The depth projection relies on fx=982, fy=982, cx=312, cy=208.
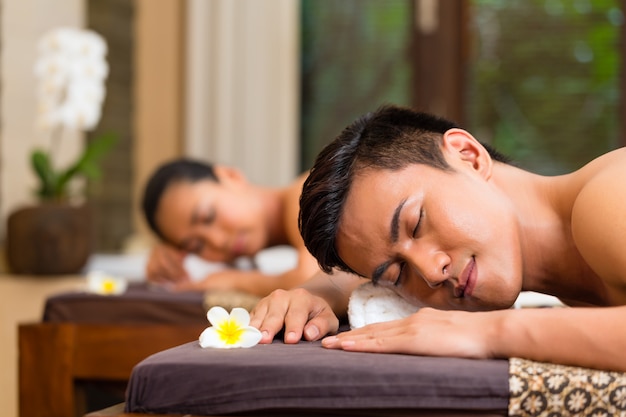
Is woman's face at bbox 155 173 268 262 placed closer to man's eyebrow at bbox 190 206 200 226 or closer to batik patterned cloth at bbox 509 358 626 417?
man's eyebrow at bbox 190 206 200 226

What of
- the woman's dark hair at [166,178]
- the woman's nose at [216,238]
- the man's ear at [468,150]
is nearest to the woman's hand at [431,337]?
the man's ear at [468,150]

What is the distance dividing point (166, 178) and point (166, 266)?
12.0 inches

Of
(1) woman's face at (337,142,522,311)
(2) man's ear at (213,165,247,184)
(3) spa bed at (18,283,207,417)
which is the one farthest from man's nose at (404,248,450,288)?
(2) man's ear at (213,165,247,184)

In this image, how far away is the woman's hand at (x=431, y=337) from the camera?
1.38m

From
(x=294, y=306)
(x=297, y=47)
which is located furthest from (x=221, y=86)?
(x=294, y=306)

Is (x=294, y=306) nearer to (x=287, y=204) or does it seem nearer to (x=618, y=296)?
(x=618, y=296)

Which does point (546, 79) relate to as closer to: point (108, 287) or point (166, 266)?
point (166, 266)

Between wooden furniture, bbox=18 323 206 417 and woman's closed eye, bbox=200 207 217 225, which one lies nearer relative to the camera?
wooden furniture, bbox=18 323 206 417

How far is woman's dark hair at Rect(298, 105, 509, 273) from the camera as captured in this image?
1.58m

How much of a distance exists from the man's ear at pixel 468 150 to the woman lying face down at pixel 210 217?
137 cm

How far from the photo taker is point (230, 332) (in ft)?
4.87

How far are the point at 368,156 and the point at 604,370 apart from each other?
0.51 m

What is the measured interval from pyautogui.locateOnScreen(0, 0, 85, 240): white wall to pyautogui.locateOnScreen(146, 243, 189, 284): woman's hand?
2.13 ft

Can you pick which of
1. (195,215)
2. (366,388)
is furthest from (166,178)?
(366,388)
